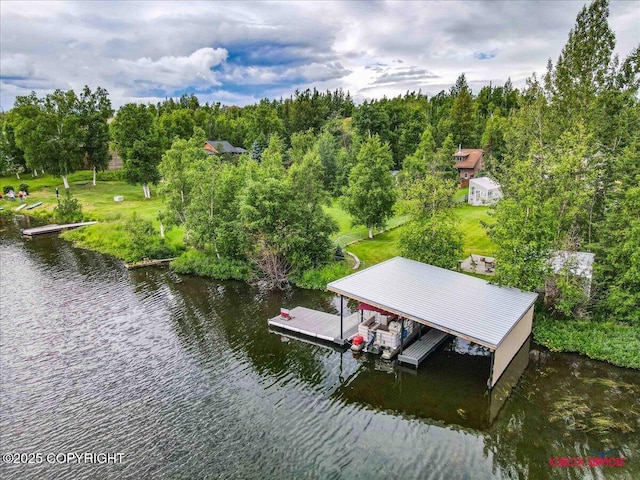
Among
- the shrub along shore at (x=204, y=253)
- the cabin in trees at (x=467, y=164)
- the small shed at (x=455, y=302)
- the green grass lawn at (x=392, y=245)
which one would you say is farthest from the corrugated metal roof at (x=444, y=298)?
the cabin in trees at (x=467, y=164)

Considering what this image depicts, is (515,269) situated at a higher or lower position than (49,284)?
higher

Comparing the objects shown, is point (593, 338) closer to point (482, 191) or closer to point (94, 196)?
point (482, 191)

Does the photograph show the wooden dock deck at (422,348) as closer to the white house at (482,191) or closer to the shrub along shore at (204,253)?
the shrub along shore at (204,253)

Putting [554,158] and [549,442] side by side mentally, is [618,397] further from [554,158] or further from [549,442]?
[554,158]

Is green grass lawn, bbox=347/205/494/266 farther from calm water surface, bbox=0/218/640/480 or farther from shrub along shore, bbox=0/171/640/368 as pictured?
calm water surface, bbox=0/218/640/480

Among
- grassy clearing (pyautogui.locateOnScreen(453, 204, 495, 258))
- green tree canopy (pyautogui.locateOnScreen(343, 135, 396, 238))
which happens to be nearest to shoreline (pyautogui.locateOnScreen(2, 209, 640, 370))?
grassy clearing (pyautogui.locateOnScreen(453, 204, 495, 258))

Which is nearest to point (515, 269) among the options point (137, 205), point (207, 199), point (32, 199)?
point (207, 199)
